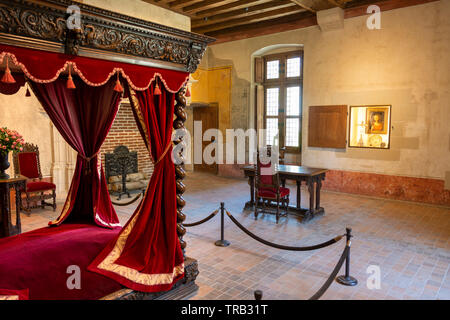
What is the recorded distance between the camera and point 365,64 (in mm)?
8039

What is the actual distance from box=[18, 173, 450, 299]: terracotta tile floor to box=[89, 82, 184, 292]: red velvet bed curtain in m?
0.52

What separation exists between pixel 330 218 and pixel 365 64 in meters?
3.97

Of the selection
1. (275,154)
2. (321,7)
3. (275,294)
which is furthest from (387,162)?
(275,294)

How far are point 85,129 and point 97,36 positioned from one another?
4.81 feet

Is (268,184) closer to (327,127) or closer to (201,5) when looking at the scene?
(327,127)

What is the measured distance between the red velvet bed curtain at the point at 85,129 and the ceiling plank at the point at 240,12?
5.95 m

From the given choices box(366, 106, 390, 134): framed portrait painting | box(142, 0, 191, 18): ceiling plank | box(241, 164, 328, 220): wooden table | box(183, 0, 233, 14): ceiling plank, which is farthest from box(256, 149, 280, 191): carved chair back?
box(142, 0, 191, 18): ceiling plank

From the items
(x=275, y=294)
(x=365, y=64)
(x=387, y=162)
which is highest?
(x=365, y=64)

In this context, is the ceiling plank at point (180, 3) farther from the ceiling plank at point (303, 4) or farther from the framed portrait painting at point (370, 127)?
the framed portrait painting at point (370, 127)

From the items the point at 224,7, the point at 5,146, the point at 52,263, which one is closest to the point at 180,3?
the point at 224,7

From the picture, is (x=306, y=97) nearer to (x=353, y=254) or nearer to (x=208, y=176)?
(x=208, y=176)

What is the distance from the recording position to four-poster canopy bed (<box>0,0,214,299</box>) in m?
2.62

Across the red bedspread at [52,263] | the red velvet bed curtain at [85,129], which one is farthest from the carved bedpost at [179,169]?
the red bedspread at [52,263]

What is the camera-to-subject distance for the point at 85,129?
4039 mm
